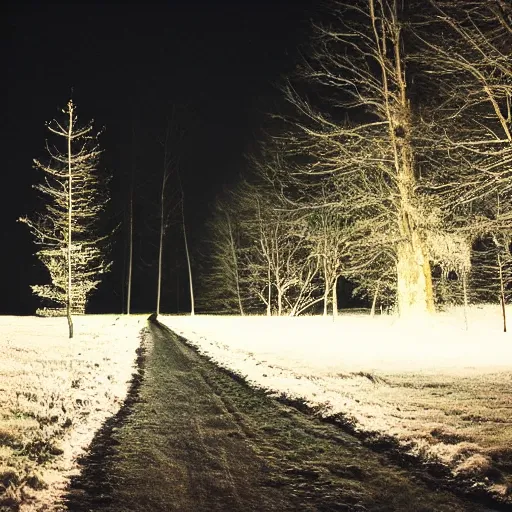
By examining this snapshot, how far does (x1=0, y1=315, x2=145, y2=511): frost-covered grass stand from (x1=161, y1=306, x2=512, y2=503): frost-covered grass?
126 inches

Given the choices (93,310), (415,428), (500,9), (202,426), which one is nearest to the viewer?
(415,428)

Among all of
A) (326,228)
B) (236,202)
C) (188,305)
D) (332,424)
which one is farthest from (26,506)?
(188,305)

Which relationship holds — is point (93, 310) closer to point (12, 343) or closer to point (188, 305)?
point (188, 305)

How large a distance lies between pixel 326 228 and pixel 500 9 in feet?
62.6

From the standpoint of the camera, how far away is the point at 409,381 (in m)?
9.71

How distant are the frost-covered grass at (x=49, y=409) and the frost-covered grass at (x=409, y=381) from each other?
3.19 metres

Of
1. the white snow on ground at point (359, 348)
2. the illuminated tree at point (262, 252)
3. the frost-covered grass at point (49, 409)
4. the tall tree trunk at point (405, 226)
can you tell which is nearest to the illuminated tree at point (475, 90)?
the tall tree trunk at point (405, 226)

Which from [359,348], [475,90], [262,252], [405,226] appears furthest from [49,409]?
[262,252]

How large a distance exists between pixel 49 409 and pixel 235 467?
13.0 feet

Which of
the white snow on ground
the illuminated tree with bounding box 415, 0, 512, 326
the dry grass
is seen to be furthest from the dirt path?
the illuminated tree with bounding box 415, 0, 512, 326

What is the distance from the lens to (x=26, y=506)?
4.11m

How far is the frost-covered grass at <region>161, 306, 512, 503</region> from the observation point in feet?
18.3

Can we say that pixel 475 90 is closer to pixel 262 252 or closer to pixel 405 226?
pixel 405 226

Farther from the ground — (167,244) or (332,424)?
(167,244)
